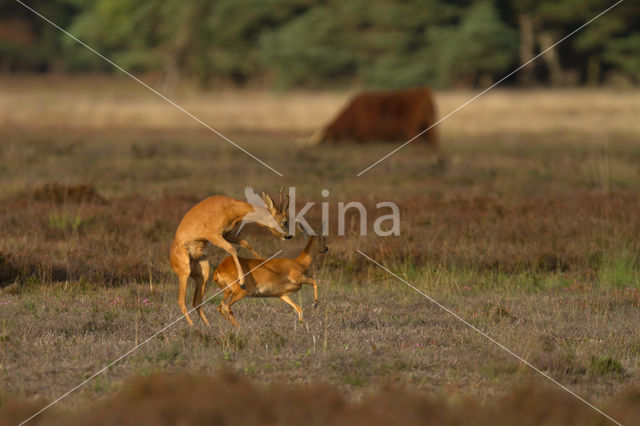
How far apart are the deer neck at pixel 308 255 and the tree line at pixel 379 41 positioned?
135ft

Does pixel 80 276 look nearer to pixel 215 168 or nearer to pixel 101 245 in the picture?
pixel 101 245

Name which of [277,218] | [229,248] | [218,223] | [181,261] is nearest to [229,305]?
[181,261]

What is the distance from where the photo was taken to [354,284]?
977cm

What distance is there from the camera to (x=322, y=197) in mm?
14680

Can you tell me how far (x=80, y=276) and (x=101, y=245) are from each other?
1254 millimetres

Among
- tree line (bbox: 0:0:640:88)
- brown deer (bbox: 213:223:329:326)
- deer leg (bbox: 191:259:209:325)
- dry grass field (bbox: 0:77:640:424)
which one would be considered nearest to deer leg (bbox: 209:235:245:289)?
brown deer (bbox: 213:223:329:326)

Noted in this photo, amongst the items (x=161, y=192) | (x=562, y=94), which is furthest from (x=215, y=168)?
(x=562, y=94)

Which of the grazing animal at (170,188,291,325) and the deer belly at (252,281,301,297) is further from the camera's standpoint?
the deer belly at (252,281,301,297)

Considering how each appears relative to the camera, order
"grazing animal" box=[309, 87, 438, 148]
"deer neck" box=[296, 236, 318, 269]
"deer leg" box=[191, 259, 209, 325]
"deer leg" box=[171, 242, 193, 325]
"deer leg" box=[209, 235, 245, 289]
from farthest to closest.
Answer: "grazing animal" box=[309, 87, 438, 148]
"deer neck" box=[296, 236, 318, 269]
"deer leg" box=[191, 259, 209, 325]
"deer leg" box=[171, 242, 193, 325]
"deer leg" box=[209, 235, 245, 289]

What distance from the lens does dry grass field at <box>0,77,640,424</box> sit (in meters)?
6.23

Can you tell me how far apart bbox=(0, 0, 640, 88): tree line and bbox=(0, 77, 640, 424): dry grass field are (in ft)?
91.6

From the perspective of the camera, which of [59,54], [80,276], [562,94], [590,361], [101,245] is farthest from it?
[59,54]

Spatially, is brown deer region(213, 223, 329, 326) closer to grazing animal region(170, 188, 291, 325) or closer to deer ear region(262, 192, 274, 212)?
grazing animal region(170, 188, 291, 325)

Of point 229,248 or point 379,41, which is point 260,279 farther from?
point 379,41
